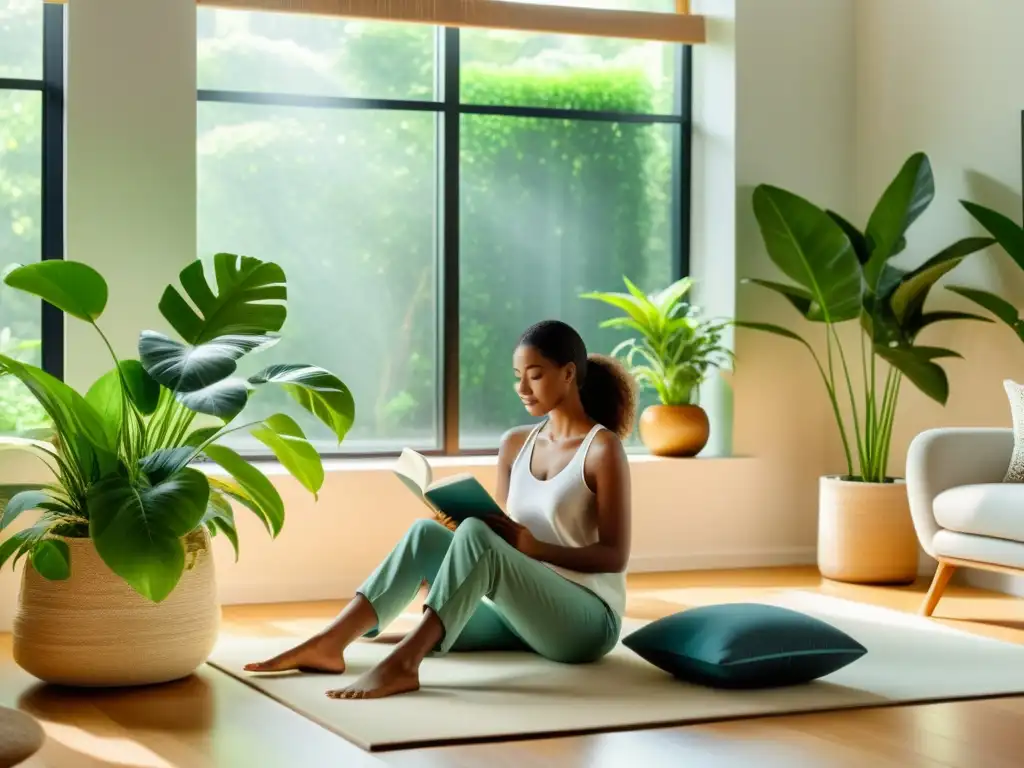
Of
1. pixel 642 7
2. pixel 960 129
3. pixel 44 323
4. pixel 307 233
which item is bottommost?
pixel 44 323

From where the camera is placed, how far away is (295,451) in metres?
3.92

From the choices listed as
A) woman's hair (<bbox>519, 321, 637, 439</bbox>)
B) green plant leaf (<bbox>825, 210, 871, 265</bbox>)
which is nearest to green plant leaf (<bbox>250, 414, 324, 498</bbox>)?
woman's hair (<bbox>519, 321, 637, 439</bbox>)

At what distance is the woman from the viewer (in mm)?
3518

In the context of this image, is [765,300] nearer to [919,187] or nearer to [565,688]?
[919,187]

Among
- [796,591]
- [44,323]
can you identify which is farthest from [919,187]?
[44,323]

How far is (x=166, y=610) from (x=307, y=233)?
7.75 feet

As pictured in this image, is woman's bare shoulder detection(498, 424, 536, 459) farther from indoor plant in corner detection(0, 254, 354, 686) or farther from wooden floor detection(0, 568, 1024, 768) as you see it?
wooden floor detection(0, 568, 1024, 768)

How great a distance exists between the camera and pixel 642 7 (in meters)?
Answer: 6.27

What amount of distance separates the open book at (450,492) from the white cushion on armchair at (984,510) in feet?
5.67

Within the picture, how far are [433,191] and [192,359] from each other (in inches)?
104

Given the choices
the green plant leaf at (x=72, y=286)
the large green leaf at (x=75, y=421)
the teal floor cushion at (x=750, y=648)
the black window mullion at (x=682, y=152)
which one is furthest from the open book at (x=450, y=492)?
the black window mullion at (x=682, y=152)

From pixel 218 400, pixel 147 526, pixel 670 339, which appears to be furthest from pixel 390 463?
pixel 218 400

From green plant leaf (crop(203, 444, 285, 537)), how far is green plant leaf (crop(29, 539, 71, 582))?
1.37ft

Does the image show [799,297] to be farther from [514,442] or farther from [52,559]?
[52,559]
